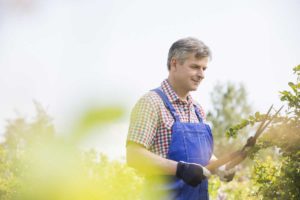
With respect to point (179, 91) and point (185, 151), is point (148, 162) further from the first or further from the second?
point (179, 91)

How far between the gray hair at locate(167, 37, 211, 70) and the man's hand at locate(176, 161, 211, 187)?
744 mm

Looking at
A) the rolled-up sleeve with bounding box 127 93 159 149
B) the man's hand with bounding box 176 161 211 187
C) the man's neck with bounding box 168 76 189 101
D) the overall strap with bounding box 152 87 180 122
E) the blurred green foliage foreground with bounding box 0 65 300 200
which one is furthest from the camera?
the blurred green foliage foreground with bounding box 0 65 300 200

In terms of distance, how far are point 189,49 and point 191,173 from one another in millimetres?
865

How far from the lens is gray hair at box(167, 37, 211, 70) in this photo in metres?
3.37

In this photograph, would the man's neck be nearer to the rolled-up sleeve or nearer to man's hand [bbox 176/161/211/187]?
the rolled-up sleeve

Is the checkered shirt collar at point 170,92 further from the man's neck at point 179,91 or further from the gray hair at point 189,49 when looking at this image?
the gray hair at point 189,49

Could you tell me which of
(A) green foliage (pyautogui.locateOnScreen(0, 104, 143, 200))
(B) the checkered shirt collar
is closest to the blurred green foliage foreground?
(A) green foliage (pyautogui.locateOnScreen(0, 104, 143, 200))

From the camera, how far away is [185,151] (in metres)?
3.25

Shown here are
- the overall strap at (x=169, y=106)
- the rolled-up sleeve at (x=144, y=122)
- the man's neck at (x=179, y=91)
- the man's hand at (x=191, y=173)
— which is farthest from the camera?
the man's neck at (x=179, y=91)

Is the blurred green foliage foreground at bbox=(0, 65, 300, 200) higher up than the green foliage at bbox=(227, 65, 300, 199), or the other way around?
the green foliage at bbox=(227, 65, 300, 199)

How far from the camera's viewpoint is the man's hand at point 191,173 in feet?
9.75

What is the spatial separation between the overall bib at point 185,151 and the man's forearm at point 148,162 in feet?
0.45

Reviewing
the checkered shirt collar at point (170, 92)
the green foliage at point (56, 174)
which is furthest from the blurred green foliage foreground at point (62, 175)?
the checkered shirt collar at point (170, 92)

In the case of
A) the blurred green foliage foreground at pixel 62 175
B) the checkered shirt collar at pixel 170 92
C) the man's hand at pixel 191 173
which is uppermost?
the checkered shirt collar at pixel 170 92
